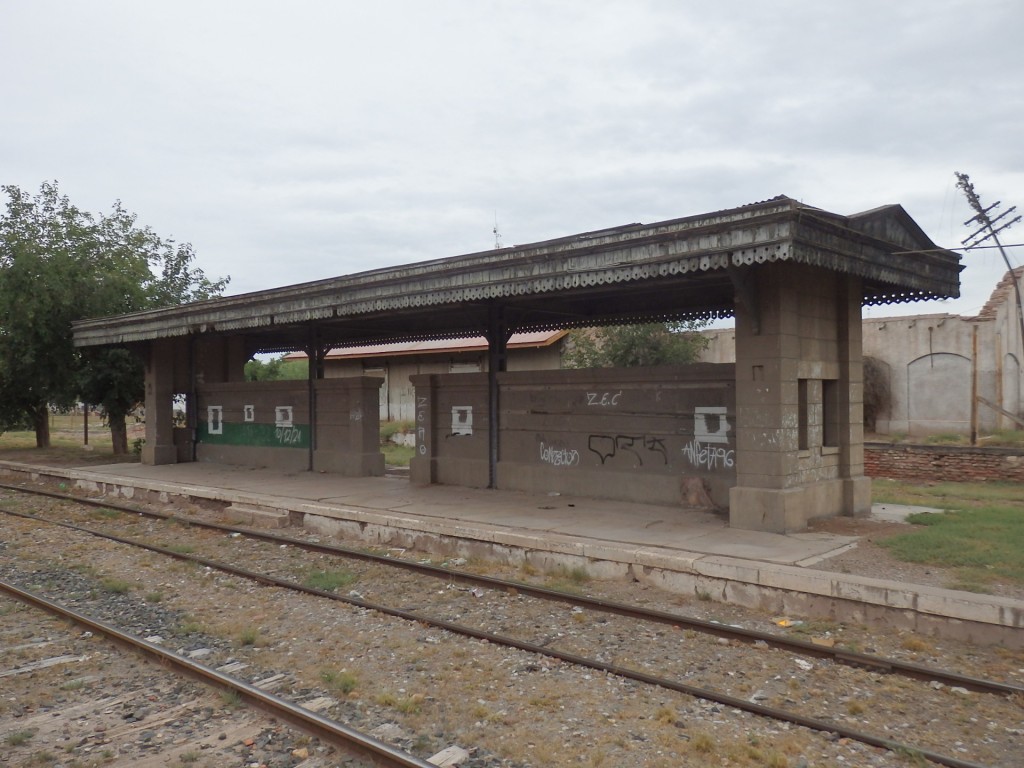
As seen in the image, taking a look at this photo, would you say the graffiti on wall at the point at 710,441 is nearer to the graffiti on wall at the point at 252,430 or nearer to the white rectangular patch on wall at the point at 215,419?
the graffiti on wall at the point at 252,430

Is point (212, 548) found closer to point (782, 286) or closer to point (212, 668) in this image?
point (212, 668)

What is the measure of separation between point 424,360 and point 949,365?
19.5 meters

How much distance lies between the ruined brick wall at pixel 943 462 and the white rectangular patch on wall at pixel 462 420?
11.0 m

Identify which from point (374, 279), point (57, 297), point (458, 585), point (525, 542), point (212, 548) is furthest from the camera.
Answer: point (57, 297)

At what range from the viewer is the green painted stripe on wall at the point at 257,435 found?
1955 centimetres

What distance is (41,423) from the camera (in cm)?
2880

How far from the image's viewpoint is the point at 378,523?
12266 millimetres

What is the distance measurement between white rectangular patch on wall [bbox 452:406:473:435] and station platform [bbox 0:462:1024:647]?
1.12m

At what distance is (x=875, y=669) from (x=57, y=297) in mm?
23688

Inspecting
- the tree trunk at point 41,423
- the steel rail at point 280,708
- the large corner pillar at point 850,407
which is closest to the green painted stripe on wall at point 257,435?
the tree trunk at point 41,423

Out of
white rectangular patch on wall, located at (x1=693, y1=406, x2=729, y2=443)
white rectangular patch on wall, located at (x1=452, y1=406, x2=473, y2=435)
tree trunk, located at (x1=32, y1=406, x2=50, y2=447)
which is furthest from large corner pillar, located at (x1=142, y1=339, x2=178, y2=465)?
white rectangular patch on wall, located at (x1=693, y1=406, x2=729, y2=443)

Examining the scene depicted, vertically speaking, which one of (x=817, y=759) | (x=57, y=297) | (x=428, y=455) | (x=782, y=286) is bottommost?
(x=817, y=759)

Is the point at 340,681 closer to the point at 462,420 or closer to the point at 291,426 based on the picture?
the point at 462,420

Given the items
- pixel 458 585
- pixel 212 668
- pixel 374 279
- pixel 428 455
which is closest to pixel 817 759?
pixel 212 668
